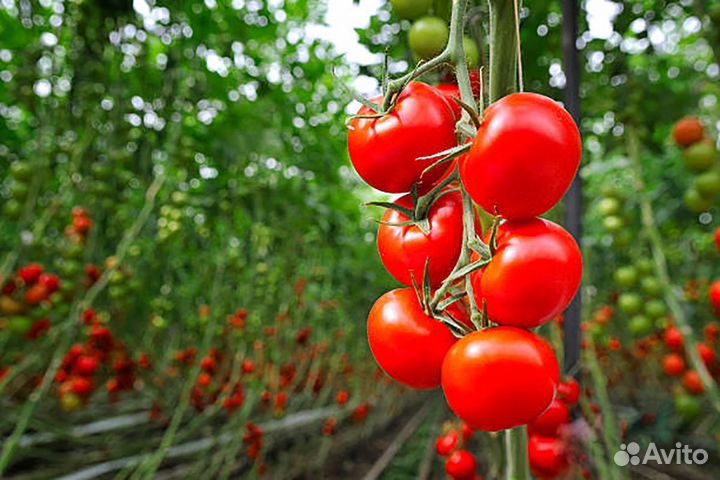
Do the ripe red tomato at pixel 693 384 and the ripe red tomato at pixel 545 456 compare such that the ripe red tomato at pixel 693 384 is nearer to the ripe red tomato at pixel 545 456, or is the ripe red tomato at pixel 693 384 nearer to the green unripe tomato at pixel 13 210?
the ripe red tomato at pixel 545 456

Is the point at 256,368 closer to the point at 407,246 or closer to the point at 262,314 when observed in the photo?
the point at 262,314

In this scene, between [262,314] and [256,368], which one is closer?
[256,368]

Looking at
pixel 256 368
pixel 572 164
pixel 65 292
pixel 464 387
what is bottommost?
pixel 256 368

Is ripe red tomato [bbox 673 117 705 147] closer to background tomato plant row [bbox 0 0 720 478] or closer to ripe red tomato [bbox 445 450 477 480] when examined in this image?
background tomato plant row [bbox 0 0 720 478]

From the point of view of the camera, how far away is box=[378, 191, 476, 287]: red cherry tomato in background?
0.40m

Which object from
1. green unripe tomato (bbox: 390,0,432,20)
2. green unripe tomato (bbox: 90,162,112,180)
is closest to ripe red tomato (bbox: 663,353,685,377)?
green unripe tomato (bbox: 390,0,432,20)

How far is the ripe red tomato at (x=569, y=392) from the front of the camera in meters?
0.78

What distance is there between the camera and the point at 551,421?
0.70 metres

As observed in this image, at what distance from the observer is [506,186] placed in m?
0.34

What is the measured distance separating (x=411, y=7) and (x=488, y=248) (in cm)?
40

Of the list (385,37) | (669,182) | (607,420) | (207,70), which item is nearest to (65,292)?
(207,70)

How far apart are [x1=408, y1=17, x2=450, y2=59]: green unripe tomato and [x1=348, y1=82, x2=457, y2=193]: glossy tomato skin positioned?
0.20 m

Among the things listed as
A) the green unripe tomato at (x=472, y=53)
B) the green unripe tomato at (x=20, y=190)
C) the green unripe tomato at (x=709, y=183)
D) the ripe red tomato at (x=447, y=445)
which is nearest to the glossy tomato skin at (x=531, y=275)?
the green unripe tomato at (x=472, y=53)

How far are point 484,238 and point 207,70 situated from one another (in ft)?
5.63
